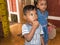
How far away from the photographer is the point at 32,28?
1.13m

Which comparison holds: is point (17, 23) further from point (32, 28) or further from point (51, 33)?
point (32, 28)

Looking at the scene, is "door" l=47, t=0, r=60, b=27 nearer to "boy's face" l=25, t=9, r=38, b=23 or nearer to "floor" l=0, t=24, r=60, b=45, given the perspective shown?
"floor" l=0, t=24, r=60, b=45

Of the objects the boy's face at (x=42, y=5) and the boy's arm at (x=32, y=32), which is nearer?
the boy's arm at (x=32, y=32)

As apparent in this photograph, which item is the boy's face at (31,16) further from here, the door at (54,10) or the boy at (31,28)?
the door at (54,10)

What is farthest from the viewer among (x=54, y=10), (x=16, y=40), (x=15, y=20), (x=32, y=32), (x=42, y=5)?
(x=15, y=20)

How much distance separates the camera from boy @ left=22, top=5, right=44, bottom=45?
3.72ft

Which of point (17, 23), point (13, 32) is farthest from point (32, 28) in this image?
point (17, 23)

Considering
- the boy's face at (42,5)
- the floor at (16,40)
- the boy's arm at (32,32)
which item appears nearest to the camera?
the boy's arm at (32,32)

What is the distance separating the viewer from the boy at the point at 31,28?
1.13 metres

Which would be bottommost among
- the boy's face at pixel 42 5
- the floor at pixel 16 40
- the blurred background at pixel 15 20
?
the floor at pixel 16 40

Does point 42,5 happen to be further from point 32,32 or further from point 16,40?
point 16,40

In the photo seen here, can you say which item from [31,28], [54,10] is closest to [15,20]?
[54,10]

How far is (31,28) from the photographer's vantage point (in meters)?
1.16

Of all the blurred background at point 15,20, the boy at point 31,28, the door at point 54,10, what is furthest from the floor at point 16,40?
the boy at point 31,28
